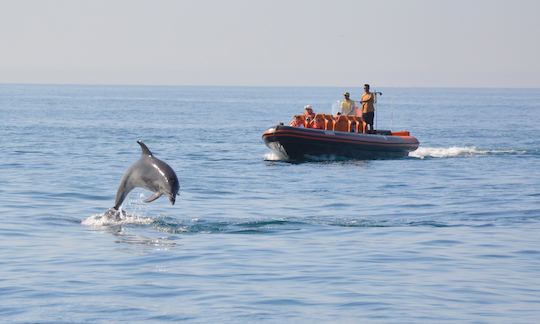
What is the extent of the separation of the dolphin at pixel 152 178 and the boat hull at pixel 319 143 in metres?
17.4

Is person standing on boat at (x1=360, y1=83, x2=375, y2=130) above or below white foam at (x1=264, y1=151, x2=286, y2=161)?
above

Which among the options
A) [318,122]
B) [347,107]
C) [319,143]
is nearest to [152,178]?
[319,143]

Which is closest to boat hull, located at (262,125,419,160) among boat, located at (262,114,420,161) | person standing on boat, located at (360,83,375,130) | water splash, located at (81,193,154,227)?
boat, located at (262,114,420,161)

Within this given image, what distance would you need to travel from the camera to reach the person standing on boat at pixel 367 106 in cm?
3572

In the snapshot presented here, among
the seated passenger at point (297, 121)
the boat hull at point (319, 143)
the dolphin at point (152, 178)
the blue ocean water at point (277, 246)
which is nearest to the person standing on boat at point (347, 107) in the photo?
the boat hull at point (319, 143)

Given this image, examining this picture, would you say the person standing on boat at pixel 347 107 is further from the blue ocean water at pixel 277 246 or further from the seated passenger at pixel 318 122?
the blue ocean water at pixel 277 246

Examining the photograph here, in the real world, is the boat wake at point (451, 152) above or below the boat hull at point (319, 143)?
below

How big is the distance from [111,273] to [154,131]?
45912 mm

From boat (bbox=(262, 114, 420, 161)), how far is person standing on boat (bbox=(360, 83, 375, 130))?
9.9 inches

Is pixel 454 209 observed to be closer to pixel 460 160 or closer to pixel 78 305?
pixel 78 305

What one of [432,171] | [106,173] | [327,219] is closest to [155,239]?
[327,219]

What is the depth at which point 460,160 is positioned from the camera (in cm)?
3809

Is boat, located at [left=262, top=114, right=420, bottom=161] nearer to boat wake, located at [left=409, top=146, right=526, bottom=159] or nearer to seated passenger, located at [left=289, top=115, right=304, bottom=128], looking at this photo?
seated passenger, located at [left=289, top=115, right=304, bottom=128]

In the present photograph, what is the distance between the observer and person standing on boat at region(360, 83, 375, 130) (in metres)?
35.7
